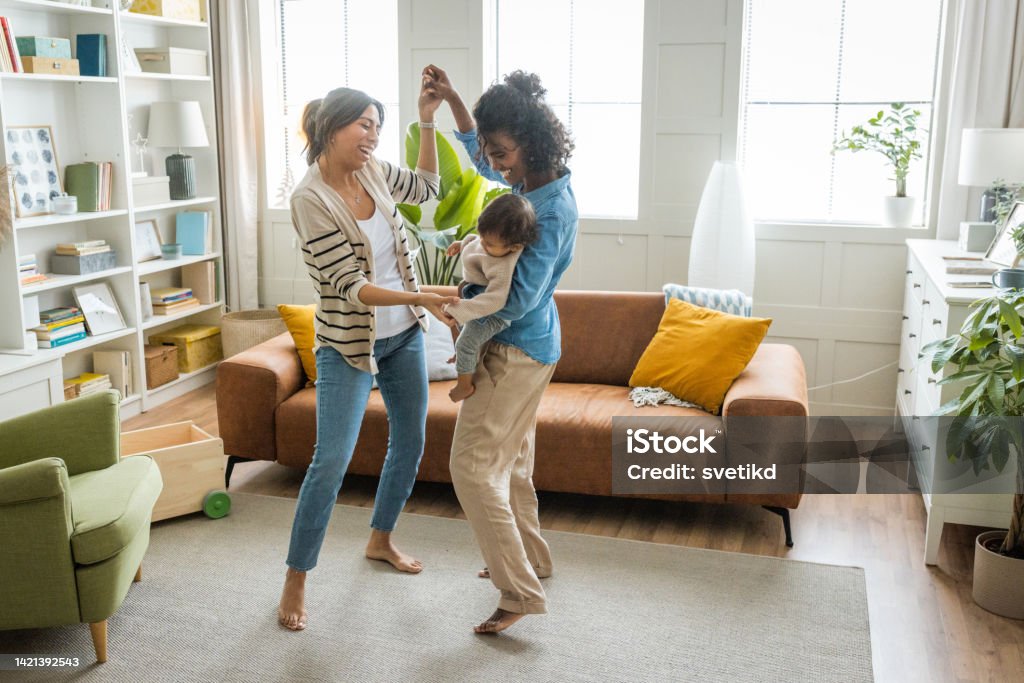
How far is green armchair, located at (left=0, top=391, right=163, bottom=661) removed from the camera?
2.35 meters

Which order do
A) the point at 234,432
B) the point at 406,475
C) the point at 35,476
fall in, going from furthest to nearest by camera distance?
the point at 234,432 < the point at 406,475 < the point at 35,476

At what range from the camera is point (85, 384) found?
4520mm

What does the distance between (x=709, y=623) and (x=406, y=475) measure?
39.1 inches

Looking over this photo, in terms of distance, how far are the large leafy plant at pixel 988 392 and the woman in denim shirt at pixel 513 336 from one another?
1175 mm

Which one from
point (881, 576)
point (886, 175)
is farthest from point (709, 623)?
point (886, 175)

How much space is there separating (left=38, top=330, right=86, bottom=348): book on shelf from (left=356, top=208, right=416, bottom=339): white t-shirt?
2425mm

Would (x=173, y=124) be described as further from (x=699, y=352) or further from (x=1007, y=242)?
(x=1007, y=242)

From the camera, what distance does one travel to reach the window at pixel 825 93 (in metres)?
4.44

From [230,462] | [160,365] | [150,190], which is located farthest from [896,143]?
[160,365]

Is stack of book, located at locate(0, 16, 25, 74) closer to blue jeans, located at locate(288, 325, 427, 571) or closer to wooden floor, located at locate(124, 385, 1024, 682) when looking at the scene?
wooden floor, located at locate(124, 385, 1024, 682)

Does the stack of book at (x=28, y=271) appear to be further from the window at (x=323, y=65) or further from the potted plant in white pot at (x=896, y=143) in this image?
the potted plant in white pot at (x=896, y=143)

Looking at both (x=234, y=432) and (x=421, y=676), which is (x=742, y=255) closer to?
(x=234, y=432)

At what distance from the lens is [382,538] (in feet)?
10.1

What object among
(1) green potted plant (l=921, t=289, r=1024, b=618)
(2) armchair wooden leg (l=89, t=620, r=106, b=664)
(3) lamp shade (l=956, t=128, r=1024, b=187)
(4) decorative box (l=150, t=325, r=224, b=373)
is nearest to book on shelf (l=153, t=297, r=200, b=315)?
(4) decorative box (l=150, t=325, r=224, b=373)
